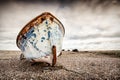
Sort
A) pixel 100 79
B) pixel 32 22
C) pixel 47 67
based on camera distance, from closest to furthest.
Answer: pixel 100 79, pixel 32 22, pixel 47 67

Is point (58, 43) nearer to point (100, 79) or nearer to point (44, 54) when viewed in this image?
point (44, 54)

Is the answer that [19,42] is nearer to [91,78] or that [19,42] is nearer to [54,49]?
[54,49]

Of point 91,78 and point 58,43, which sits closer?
point 91,78

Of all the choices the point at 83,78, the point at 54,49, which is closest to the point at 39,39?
the point at 54,49

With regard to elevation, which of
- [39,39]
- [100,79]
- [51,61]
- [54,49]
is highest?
[39,39]

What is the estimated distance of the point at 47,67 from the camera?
5.07 m

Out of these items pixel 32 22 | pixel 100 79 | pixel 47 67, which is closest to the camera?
pixel 100 79

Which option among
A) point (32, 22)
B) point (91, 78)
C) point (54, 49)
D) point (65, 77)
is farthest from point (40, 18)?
point (91, 78)

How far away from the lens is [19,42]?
5.18m

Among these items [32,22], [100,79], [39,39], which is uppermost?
[32,22]

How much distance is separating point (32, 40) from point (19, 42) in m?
0.61

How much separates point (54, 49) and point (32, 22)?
1.00 m

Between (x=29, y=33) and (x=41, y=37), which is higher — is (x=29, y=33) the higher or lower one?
the higher one

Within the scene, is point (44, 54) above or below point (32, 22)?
below
